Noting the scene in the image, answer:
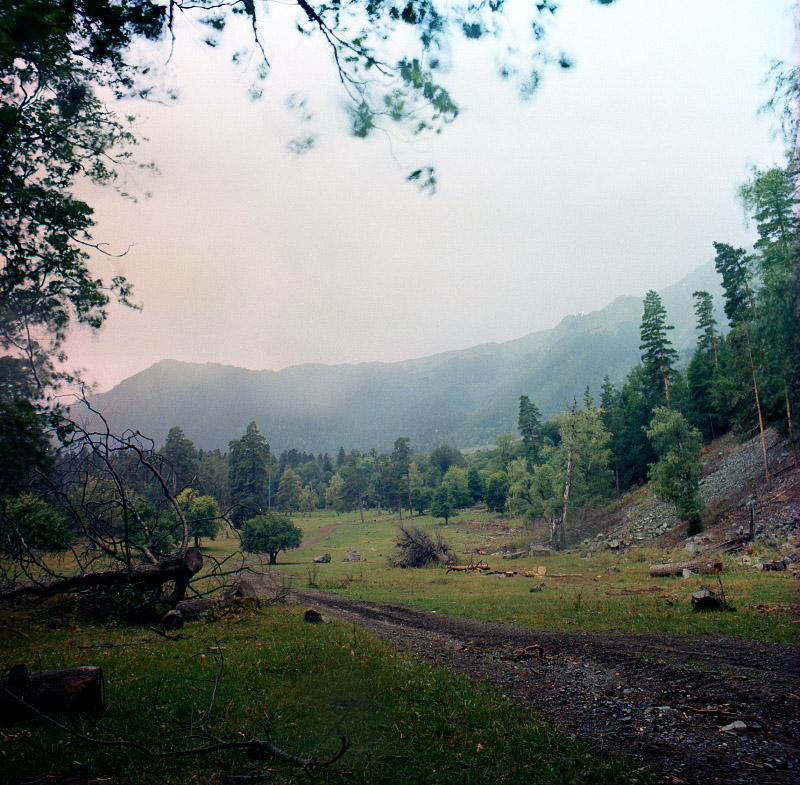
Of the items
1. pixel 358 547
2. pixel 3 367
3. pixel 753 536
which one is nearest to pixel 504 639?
pixel 3 367

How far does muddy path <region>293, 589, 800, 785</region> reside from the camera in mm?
4621

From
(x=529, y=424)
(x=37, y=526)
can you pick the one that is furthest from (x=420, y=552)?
(x=529, y=424)

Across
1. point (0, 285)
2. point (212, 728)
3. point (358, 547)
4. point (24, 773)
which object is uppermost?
point (0, 285)

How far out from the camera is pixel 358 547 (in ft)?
195

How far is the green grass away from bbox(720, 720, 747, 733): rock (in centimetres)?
162

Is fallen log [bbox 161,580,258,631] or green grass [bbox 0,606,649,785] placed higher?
green grass [bbox 0,606,649,785]

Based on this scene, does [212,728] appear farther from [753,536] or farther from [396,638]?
[753,536]

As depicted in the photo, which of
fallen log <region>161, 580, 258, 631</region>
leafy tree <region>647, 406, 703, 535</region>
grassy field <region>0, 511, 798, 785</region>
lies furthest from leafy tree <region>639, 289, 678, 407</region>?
fallen log <region>161, 580, 258, 631</region>

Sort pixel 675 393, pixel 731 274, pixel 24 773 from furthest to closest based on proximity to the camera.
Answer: pixel 675 393 < pixel 731 274 < pixel 24 773

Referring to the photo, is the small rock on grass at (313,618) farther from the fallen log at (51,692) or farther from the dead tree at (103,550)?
the fallen log at (51,692)

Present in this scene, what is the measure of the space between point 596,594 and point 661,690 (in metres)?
12.8

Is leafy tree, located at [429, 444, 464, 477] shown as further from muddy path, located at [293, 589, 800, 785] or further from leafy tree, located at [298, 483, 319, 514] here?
muddy path, located at [293, 589, 800, 785]

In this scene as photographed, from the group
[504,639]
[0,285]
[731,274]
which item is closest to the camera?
[0,285]

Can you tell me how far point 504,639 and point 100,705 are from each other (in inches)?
357
